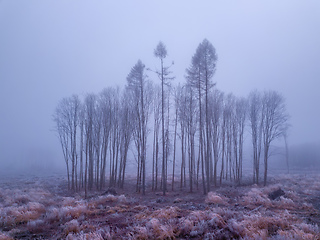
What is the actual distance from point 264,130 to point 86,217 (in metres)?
20.8

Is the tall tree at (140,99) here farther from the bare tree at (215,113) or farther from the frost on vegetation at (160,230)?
the frost on vegetation at (160,230)

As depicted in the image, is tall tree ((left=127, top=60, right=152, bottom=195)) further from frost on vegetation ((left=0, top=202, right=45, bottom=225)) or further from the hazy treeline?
frost on vegetation ((left=0, top=202, right=45, bottom=225))

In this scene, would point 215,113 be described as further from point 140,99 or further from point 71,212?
point 71,212

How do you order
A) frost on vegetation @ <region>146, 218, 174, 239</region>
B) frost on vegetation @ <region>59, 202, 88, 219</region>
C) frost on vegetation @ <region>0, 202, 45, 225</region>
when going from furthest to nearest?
frost on vegetation @ <region>59, 202, 88, 219</region> → frost on vegetation @ <region>0, 202, 45, 225</region> → frost on vegetation @ <region>146, 218, 174, 239</region>

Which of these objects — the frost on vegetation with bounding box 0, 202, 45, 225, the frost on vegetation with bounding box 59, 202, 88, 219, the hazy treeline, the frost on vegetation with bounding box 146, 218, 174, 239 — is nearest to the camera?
the frost on vegetation with bounding box 146, 218, 174, 239

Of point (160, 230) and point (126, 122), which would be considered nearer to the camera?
point (160, 230)

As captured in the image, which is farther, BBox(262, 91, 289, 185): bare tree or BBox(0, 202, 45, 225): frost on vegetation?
BBox(262, 91, 289, 185): bare tree

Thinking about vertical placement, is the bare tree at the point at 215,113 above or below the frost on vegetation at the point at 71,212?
above

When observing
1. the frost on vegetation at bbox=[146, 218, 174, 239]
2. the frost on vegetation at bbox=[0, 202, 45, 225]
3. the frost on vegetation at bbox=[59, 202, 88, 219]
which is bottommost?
the frost on vegetation at bbox=[0, 202, 45, 225]

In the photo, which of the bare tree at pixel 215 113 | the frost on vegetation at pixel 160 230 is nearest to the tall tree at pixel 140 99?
the bare tree at pixel 215 113

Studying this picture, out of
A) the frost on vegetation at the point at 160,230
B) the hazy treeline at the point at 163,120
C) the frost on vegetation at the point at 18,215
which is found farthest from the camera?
the hazy treeline at the point at 163,120

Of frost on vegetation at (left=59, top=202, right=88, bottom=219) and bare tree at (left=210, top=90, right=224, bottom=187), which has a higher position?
bare tree at (left=210, top=90, right=224, bottom=187)

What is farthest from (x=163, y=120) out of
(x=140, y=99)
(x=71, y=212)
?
(x=71, y=212)

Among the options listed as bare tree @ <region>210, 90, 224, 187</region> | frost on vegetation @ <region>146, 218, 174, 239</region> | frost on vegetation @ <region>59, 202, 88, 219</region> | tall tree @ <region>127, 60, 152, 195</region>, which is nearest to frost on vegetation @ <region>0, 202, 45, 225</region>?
frost on vegetation @ <region>59, 202, 88, 219</region>
